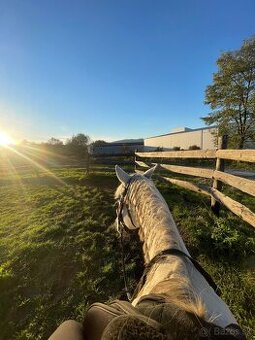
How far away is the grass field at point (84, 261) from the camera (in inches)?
121

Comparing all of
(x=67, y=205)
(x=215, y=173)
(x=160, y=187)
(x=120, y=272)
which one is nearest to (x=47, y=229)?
(x=67, y=205)

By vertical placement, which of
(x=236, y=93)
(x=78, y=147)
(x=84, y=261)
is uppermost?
(x=236, y=93)

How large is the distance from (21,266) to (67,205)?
290 cm

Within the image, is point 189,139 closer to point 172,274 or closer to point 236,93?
point 236,93

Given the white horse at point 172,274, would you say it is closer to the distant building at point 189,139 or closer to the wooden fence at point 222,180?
the wooden fence at point 222,180

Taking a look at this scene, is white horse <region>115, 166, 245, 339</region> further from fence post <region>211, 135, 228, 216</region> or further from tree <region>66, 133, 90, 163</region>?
tree <region>66, 133, 90, 163</region>

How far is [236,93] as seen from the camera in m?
21.6

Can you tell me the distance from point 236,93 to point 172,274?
77.7 feet

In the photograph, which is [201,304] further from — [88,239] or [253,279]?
[88,239]

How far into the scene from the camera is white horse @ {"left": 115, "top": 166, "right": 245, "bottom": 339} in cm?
90

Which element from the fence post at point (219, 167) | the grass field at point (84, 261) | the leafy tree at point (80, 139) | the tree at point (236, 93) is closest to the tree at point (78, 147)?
the leafy tree at point (80, 139)

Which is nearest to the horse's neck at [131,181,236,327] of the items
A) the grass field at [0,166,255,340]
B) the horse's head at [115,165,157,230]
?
the horse's head at [115,165,157,230]

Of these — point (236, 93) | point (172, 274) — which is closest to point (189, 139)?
point (236, 93)

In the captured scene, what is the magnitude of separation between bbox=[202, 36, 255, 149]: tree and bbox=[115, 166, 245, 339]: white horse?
2074 centimetres
